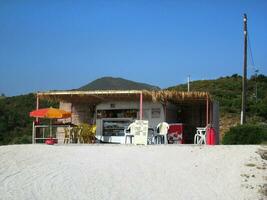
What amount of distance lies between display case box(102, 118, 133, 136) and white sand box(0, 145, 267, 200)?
7.10 meters

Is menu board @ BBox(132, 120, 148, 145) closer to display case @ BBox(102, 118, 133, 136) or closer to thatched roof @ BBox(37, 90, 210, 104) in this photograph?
thatched roof @ BBox(37, 90, 210, 104)

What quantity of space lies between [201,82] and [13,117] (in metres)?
36.0

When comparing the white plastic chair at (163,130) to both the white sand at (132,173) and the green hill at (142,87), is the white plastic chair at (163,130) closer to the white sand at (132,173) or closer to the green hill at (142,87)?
the green hill at (142,87)

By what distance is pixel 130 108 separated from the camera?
2455 cm

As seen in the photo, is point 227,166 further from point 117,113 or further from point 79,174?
point 117,113

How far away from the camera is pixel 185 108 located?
27.3m

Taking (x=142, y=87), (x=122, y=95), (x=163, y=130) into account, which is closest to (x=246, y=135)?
(x=163, y=130)

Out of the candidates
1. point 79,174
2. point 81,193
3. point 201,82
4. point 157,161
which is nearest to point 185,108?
point 157,161

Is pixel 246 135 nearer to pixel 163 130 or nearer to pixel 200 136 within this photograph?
pixel 200 136

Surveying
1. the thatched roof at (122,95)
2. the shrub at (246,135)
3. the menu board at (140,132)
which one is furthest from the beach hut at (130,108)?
the shrub at (246,135)

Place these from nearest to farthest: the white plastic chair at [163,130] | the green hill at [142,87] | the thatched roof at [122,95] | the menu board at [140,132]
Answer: the menu board at [140,132] < the white plastic chair at [163,130] < the thatched roof at [122,95] < the green hill at [142,87]

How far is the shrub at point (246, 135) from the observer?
20.6 metres

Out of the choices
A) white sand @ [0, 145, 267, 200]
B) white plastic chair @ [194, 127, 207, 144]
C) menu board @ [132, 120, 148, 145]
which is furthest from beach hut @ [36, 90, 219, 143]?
white sand @ [0, 145, 267, 200]

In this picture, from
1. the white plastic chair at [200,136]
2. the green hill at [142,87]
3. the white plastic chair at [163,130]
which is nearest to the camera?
the white plastic chair at [163,130]
